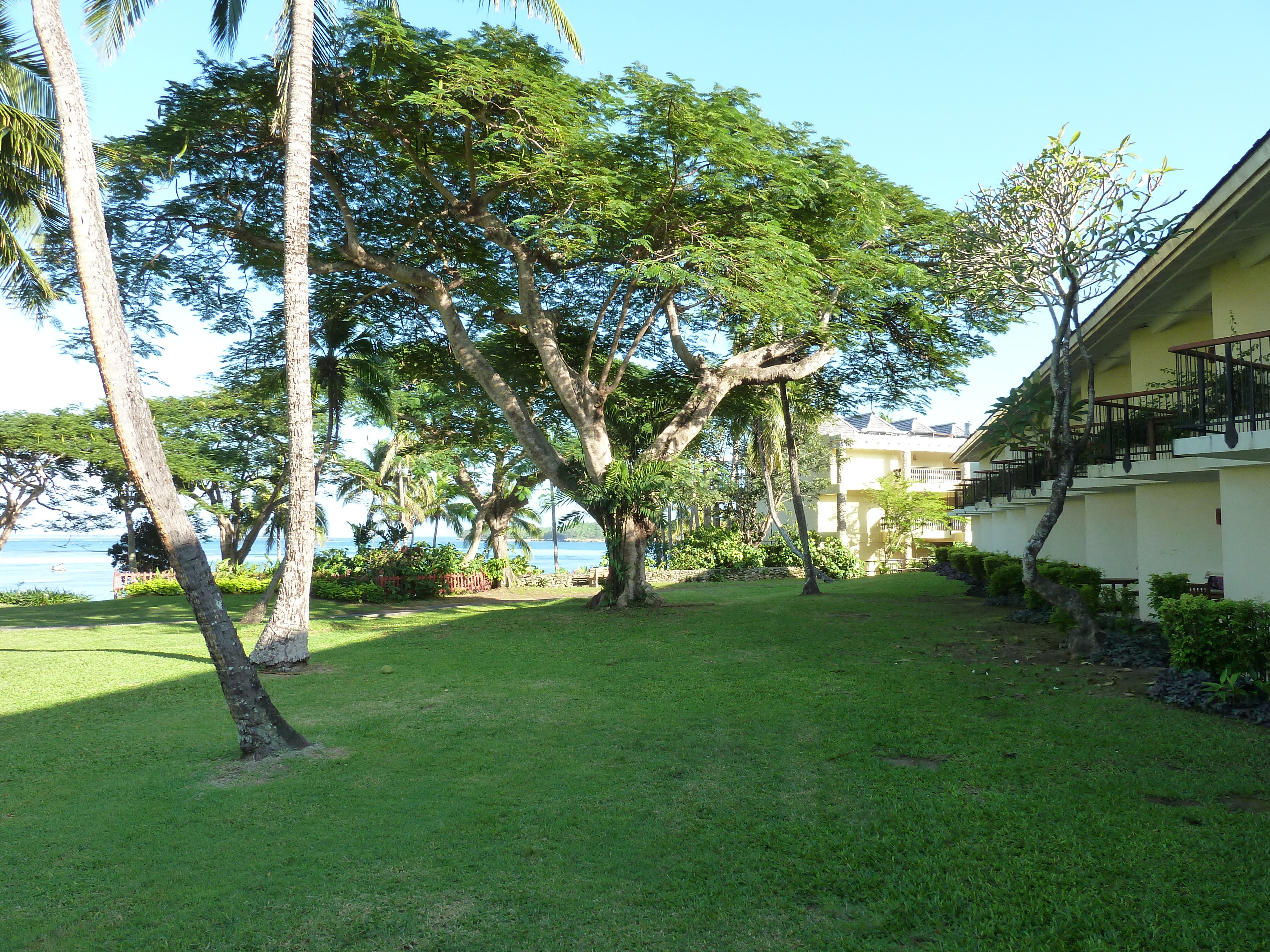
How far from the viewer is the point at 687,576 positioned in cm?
3198

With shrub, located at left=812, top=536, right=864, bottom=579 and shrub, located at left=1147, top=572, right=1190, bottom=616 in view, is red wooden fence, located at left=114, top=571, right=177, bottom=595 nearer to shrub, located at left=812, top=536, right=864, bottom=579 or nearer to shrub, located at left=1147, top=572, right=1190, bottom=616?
shrub, located at left=812, top=536, right=864, bottom=579

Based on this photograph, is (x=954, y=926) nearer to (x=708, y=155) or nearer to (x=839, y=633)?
(x=839, y=633)

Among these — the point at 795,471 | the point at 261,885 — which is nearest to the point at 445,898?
the point at 261,885

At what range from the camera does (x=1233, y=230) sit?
1020 centimetres

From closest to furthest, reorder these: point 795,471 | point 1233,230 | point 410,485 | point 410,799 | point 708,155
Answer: point 410,799
point 1233,230
point 708,155
point 795,471
point 410,485

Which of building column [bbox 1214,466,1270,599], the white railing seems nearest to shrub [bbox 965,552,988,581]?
building column [bbox 1214,466,1270,599]

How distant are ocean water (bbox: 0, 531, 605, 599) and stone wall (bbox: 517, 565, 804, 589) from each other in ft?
6.68

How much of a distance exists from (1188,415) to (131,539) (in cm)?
3179

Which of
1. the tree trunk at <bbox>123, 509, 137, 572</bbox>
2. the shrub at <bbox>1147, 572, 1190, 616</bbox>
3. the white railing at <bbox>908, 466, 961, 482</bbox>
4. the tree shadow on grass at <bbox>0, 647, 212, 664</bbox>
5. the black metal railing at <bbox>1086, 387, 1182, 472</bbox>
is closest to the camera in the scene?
the shrub at <bbox>1147, 572, 1190, 616</bbox>

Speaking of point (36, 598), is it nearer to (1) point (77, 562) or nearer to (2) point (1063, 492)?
(2) point (1063, 492)

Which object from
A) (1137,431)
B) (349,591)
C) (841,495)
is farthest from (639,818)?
(841,495)

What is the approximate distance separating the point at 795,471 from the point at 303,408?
16165mm

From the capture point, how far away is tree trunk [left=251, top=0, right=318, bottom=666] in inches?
407

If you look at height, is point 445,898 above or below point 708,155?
below
